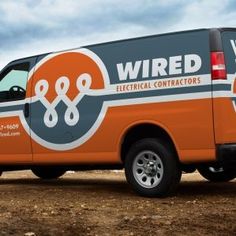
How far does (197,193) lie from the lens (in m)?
8.97

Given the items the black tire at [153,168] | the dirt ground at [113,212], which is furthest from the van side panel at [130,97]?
the dirt ground at [113,212]

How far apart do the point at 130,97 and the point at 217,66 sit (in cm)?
136

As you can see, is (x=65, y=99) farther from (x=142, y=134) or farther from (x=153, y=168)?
(x=153, y=168)

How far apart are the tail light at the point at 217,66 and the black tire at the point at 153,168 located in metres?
1.20

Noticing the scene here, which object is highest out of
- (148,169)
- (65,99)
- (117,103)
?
(65,99)

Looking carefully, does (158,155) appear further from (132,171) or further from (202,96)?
(202,96)

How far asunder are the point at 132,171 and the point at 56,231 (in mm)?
2570

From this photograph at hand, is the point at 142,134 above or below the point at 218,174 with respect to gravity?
above

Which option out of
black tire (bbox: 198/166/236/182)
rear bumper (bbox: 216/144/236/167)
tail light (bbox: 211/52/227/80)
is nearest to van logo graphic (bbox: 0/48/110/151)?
tail light (bbox: 211/52/227/80)

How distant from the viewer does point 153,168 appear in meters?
8.30

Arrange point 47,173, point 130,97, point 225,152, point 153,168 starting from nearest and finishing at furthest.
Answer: point 225,152, point 153,168, point 130,97, point 47,173

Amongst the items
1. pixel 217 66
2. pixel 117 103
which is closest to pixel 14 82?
pixel 117 103

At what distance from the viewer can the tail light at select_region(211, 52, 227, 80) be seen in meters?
7.75

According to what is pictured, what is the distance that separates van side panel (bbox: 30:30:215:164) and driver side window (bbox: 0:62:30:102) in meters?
0.30
